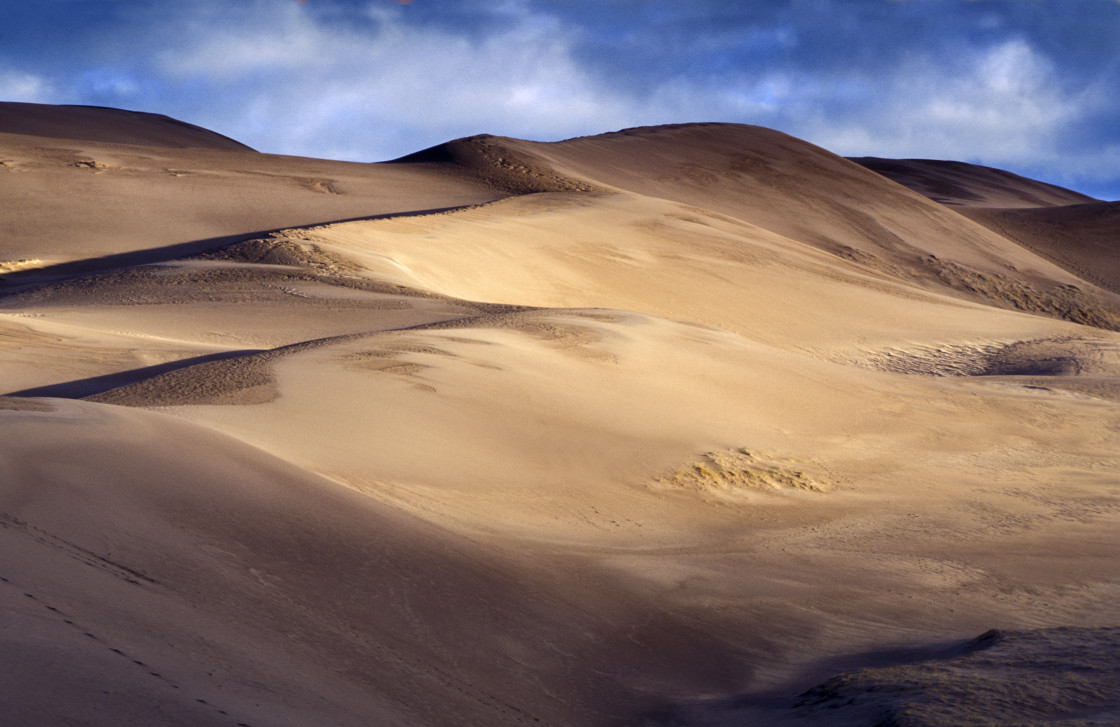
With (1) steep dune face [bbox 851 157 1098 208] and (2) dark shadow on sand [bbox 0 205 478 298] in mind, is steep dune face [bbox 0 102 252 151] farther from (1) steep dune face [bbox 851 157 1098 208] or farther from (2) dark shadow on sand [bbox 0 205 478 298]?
(1) steep dune face [bbox 851 157 1098 208]

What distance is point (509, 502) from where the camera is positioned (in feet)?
15.8

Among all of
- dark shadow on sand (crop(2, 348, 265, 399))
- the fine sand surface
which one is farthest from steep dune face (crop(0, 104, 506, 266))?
dark shadow on sand (crop(2, 348, 265, 399))

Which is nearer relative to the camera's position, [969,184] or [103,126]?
[103,126]

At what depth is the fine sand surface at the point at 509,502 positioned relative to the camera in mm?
2518

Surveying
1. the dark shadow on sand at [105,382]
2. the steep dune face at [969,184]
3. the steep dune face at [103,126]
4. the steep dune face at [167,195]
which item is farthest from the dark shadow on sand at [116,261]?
the steep dune face at [969,184]

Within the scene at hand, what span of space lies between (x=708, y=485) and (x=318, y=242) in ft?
24.6

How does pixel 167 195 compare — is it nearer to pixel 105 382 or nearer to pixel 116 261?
pixel 116 261

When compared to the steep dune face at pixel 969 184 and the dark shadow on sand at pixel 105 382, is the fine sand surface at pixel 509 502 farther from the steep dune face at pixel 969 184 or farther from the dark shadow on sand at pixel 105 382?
the steep dune face at pixel 969 184

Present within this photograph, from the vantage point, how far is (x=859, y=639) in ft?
12.4

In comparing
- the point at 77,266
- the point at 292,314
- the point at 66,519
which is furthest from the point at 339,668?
the point at 77,266

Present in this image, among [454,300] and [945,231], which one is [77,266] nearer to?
[454,300]

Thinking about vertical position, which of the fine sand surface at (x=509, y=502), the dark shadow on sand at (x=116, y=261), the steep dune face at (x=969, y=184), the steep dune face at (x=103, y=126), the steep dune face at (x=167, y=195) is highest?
the steep dune face at (x=969, y=184)

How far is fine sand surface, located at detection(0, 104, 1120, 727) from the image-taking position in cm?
252

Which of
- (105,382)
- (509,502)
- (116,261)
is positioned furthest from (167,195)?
(509,502)
